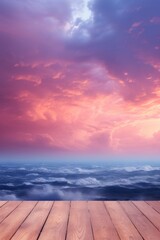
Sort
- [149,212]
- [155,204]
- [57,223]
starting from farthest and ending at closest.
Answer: [155,204]
[149,212]
[57,223]

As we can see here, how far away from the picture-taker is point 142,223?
7.63 ft

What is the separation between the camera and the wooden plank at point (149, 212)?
239 centimetres

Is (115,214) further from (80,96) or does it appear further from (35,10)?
(80,96)

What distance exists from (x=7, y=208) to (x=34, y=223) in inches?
25.6

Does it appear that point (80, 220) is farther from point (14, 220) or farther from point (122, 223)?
point (14, 220)

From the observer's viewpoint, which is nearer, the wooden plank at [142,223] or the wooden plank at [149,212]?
the wooden plank at [142,223]

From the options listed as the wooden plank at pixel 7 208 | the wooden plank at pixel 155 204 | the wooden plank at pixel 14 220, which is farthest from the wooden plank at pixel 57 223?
the wooden plank at pixel 155 204

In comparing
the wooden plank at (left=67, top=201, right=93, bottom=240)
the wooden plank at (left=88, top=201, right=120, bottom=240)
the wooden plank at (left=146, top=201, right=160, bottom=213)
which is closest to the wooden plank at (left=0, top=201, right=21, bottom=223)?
the wooden plank at (left=67, top=201, right=93, bottom=240)

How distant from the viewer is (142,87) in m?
7.39

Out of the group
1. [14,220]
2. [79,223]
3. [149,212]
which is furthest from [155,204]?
[14,220]

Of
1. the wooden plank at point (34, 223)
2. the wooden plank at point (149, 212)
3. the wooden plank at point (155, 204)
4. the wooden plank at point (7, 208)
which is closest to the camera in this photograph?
the wooden plank at point (34, 223)

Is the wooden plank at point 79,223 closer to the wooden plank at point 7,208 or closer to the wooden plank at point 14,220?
the wooden plank at point 14,220

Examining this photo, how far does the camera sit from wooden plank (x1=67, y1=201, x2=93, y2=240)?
197 cm

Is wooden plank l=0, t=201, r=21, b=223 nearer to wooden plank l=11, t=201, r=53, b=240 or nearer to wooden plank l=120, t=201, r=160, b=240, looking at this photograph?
wooden plank l=11, t=201, r=53, b=240
